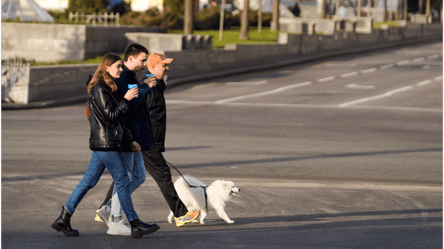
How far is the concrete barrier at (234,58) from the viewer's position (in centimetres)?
2094

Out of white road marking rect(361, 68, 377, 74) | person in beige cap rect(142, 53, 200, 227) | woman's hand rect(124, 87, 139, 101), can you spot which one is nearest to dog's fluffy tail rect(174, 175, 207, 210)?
person in beige cap rect(142, 53, 200, 227)

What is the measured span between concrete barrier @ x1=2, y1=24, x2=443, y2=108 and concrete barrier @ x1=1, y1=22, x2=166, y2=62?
3.61 m

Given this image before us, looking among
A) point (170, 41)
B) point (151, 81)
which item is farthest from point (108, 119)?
point (170, 41)

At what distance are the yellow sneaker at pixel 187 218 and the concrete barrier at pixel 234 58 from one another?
14310 millimetres

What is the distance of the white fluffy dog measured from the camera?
6.86 metres

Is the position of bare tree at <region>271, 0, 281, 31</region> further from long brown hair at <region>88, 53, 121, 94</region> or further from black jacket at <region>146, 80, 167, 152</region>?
long brown hair at <region>88, 53, 121, 94</region>

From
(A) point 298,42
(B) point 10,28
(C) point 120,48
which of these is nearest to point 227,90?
(C) point 120,48

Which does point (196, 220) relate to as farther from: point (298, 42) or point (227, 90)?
point (298, 42)

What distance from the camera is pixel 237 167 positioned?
10.7 metres

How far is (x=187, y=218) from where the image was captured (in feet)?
22.7

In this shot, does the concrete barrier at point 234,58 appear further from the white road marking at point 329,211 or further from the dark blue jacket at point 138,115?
the dark blue jacket at point 138,115

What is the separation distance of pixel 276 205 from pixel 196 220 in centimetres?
133

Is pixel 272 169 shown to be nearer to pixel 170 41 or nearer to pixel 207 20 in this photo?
pixel 170 41

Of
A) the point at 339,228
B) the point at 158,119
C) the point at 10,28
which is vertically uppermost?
the point at 10,28
